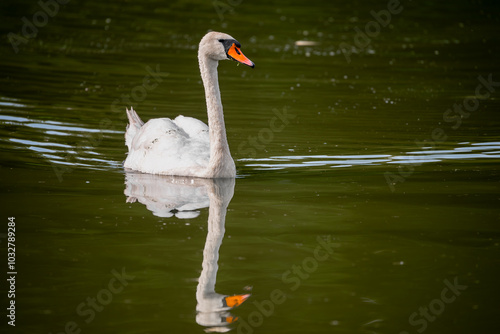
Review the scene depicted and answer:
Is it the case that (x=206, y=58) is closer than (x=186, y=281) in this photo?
No

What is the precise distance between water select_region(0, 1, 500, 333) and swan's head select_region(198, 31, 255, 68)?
63.0 inches

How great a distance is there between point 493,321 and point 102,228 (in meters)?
4.19

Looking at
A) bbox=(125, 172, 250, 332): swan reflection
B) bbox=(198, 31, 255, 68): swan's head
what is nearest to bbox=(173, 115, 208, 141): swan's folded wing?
bbox=(125, 172, 250, 332): swan reflection

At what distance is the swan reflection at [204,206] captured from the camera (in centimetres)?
734

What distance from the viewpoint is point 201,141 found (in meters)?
13.0

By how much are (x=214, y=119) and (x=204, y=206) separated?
6.26 feet

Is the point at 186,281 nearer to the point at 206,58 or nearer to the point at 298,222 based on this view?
the point at 298,222

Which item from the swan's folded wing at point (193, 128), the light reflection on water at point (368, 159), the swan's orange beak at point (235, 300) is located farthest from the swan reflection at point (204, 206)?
the light reflection on water at point (368, 159)

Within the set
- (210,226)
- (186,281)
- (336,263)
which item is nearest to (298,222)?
(210,226)

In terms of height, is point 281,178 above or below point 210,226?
above

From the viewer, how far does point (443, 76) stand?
22.7 m

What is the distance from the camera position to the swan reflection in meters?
7.34

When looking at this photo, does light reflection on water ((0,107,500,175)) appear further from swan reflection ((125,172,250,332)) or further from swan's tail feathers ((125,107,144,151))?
swan reflection ((125,172,250,332))

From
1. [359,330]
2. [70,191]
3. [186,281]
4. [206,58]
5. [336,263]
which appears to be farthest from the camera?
[206,58]
